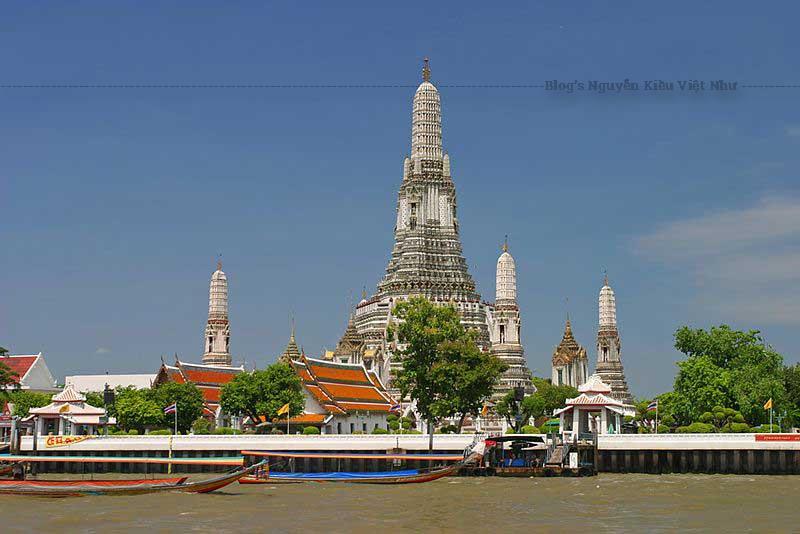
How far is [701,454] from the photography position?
6462 centimetres

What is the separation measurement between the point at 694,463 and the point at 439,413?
19456 millimetres

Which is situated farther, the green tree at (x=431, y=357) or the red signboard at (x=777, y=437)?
the green tree at (x=431, y=357)

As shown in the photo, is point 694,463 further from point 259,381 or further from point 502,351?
point 502,351

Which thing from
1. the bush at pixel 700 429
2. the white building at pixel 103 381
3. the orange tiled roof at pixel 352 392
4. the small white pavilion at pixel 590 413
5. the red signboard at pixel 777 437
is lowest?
the red signboard at pixel 777 437

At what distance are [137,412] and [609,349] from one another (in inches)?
3210

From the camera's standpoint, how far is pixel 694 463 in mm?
64625

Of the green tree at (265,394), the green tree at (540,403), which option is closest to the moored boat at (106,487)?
the green tree at (265,394)

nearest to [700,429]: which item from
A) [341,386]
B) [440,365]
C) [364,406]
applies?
[440,365]

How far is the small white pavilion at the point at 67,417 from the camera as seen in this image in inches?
3433

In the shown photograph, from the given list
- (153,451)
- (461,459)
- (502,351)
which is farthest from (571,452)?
(502,351)

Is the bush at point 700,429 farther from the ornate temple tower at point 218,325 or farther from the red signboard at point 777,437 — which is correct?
the ornate temple tower at point 218,325

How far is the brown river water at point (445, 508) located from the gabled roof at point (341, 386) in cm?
3996

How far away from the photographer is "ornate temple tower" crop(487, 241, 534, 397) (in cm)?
13138

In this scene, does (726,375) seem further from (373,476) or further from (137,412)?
(137,412)
